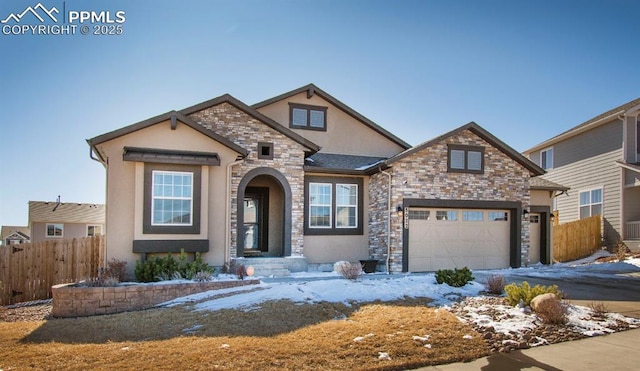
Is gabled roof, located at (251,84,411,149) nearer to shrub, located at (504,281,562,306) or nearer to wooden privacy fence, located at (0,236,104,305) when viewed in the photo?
wooden privacy fence, located at (0,236,104,305)

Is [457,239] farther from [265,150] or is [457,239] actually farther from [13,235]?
[13,235]

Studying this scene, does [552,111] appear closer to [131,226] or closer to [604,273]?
[604,273]

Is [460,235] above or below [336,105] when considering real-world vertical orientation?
below

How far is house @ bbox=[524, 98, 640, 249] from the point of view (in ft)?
69.6

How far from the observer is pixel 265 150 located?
15.2 meters

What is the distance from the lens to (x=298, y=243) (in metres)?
15.1

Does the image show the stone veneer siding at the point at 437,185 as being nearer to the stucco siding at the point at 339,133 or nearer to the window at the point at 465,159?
the window at the point at 465,159

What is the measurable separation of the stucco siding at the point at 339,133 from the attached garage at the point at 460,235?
155 inches

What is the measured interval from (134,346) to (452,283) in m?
7.41

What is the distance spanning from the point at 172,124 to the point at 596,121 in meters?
20.5

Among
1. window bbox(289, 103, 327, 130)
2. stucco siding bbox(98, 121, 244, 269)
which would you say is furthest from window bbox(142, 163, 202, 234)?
window bbox(289, 103, 327, 130)

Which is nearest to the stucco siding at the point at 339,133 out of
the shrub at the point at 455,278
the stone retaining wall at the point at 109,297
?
the shrub at the point at 455,278

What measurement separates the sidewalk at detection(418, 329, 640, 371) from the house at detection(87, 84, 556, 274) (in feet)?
28.6

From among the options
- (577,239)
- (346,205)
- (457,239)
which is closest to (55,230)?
(346,205)
